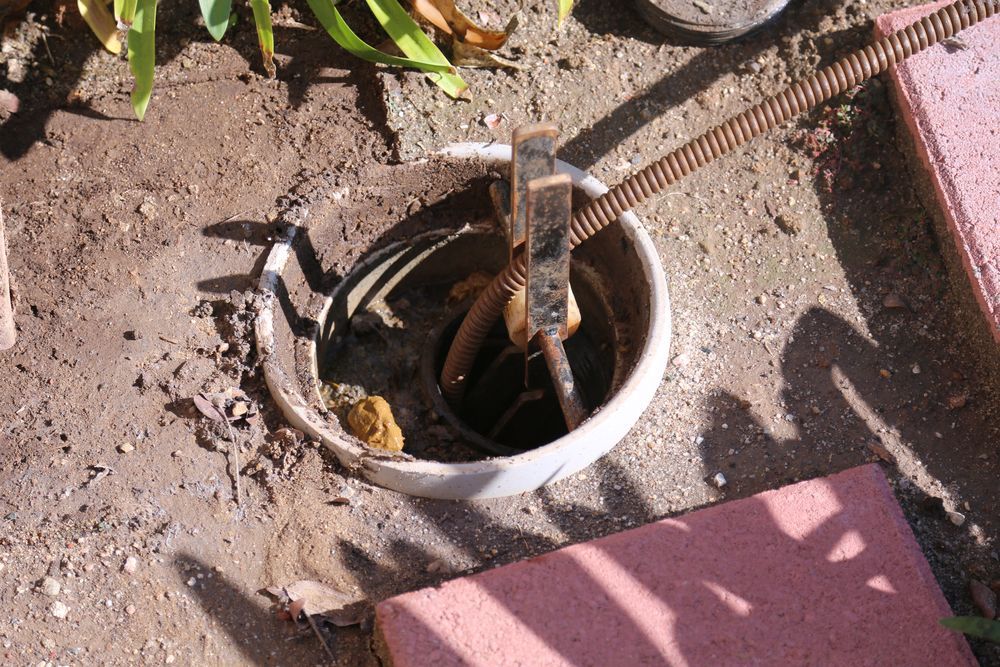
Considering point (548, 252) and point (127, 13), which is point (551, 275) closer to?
point (548, 252)

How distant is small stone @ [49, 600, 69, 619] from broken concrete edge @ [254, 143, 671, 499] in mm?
619

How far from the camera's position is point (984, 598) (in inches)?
82.4

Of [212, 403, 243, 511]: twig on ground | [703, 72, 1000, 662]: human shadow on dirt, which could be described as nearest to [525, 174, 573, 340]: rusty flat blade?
[703, 72, 1000, 662]: human shadow on dirt

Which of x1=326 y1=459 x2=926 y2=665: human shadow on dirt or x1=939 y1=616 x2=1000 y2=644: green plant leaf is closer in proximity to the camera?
x1=939 y1=616 x2=1000 y2=644: green plant leaf

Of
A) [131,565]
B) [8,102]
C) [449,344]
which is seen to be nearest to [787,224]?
[449,344]

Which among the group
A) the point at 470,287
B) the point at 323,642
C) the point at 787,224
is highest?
the point at 787,224

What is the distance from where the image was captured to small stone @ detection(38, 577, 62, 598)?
79.4 inches

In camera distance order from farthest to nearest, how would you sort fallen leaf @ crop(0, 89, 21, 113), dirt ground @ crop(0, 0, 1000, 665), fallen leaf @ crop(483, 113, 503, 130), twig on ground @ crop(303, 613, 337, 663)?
1. fallen leaf @ crop(483, 113, 503, 130)
2. fallen leaf @ crop(0, 89, 21, 113)
3. dirt ground @ crop(0, 0, 1000, 665)
4. twig on ground @ crop(303, 613, 337, 663)

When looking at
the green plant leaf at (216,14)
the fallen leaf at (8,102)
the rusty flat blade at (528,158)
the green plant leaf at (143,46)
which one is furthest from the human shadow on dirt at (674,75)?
the fallen leaf at (8,102)

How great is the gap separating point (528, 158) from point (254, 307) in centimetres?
86

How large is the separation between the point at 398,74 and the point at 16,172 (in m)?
1.07

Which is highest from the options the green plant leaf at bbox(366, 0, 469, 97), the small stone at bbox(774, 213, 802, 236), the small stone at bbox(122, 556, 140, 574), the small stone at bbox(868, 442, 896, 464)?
the green plant leaf at bbox(366, 0, 469, 97)

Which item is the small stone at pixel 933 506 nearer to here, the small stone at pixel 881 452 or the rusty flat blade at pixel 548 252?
the small stone at pixel 881 452

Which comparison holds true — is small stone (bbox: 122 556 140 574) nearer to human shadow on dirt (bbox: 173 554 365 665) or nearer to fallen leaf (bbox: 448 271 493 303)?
human shadow on dirt (bbox: 173 554 365 665)
